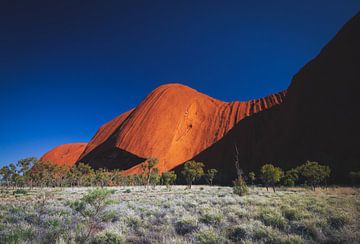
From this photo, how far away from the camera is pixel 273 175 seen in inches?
1144

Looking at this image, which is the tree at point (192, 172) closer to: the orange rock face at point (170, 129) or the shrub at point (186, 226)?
the orange rock face at point (170, 129)

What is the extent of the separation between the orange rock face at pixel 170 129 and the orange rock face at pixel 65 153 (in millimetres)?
15942

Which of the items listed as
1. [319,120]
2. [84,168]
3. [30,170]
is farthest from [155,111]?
[319,120]

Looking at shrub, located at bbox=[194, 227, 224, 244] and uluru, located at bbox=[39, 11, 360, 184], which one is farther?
uluru, located at bbox=[39, 11, 360, 184]

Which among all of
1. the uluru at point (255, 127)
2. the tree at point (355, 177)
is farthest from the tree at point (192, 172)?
the tree at point (355, 177)

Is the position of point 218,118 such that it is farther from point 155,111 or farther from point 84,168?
point 84,168

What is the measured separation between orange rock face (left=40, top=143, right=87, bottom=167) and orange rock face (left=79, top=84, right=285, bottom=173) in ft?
52.3

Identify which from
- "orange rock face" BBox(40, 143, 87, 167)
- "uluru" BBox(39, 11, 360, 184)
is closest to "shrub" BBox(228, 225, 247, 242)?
"uluru" BBox(39, 11, 360, 184)

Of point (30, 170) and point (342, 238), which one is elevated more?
point (30, 170)

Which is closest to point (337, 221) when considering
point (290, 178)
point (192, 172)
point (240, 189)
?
point (240, 189)

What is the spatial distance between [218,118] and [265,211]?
7099 centimetres

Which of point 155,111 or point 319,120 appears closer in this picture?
point 319,120

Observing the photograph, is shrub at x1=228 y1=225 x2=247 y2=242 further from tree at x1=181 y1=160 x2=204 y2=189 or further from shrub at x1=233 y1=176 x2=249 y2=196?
tree at x1=181 y1=160 x2=204 y2=189

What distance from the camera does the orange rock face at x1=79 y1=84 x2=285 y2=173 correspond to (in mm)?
66500
